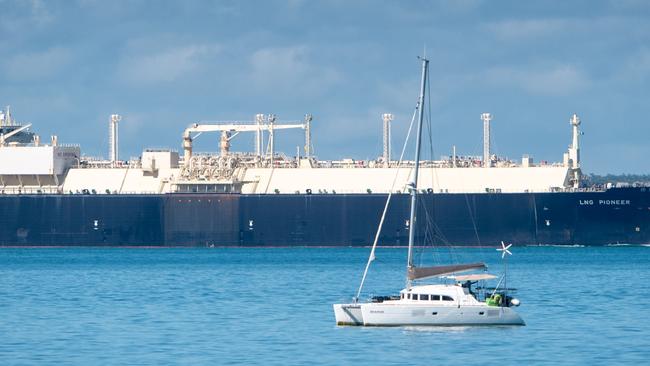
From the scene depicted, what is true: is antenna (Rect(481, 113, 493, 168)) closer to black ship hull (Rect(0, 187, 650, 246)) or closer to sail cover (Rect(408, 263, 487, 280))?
black ship hull (Rect(0, 187, 650, 246))

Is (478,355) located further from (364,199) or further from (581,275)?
(364,199)

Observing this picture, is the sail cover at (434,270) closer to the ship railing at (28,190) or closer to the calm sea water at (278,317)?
the calm sea water at (278,317)

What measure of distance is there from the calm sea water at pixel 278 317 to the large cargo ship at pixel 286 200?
10623mm

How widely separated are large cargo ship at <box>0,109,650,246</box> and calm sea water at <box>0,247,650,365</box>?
10.6 meters

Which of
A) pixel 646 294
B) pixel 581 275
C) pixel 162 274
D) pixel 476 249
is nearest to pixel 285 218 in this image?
pixel 476 249

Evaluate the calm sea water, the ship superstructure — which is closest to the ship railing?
the ship superstructure

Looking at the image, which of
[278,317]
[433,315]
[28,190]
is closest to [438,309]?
[433,315]

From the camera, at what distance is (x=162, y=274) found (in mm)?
64125

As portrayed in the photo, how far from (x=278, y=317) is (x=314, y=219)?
44.3 metres

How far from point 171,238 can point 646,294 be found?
43.6m

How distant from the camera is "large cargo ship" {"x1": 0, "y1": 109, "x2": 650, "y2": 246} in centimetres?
8325

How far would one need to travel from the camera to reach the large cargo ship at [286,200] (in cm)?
8325

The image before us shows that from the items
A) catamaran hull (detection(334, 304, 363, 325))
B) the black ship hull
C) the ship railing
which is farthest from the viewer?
the ship railing

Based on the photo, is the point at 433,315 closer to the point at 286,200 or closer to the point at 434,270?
the point at 434,270
